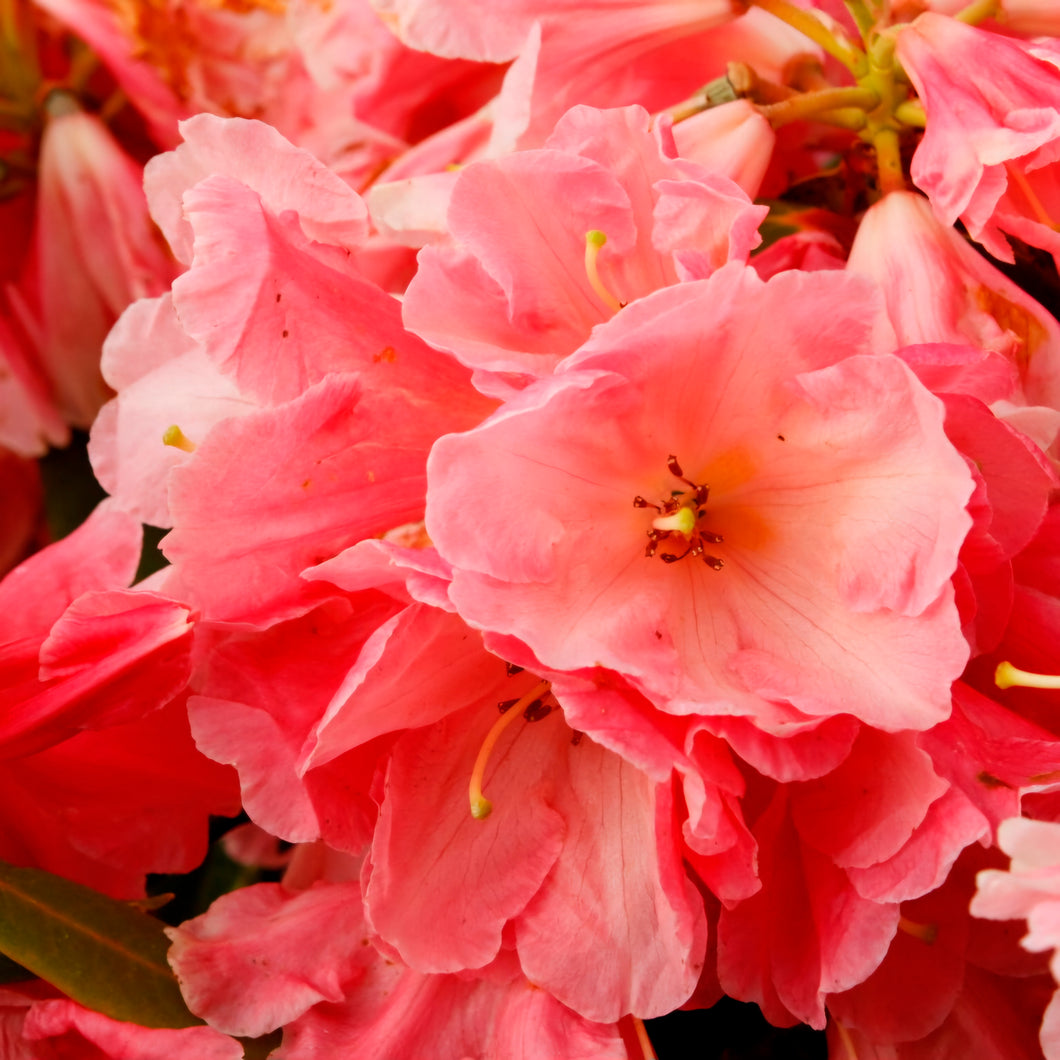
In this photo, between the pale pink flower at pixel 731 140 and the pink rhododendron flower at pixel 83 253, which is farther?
the pink rhododendron flower at pixel 83 253

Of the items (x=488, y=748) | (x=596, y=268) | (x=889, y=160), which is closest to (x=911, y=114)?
(x=889, y=160)

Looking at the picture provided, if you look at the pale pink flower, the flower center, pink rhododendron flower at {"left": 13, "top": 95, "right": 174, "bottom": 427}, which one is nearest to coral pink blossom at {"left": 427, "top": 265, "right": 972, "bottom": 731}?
the flower center

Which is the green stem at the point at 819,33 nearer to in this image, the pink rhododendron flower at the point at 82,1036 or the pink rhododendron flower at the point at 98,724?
the pink rhododendron flower at the point at 98,724

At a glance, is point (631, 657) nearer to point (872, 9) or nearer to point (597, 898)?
point (597, 898)

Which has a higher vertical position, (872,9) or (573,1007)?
(872,9)

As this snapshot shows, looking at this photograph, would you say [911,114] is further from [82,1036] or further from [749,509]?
[82,1036]

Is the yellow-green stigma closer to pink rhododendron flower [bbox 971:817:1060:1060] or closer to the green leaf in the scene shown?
the green leaf

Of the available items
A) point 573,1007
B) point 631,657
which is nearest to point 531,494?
point 631,657

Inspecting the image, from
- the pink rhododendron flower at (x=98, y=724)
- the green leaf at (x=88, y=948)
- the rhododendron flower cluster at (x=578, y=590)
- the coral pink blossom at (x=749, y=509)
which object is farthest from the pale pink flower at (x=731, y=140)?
the green leaf at (x=88, y=948)
